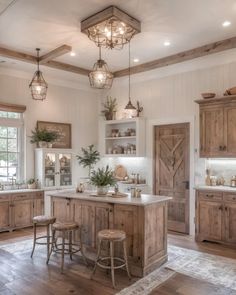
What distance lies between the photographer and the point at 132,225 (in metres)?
3.71

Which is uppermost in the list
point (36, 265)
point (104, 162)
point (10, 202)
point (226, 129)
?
point (226, 129)

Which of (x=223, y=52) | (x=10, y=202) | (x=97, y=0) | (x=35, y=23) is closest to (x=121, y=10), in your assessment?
(x=97, y=0)

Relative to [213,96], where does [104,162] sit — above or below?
below

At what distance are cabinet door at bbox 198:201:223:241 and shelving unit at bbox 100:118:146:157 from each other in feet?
6.50

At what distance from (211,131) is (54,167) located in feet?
11.8

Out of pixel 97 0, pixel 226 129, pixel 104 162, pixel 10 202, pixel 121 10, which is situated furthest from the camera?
pixel 104 162

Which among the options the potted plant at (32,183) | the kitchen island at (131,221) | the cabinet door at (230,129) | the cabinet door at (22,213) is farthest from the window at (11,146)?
the cabinet door at (230,129)

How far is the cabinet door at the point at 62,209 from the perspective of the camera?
4531 mm

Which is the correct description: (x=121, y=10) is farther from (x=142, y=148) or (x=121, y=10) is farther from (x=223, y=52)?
(x=142, y=148)

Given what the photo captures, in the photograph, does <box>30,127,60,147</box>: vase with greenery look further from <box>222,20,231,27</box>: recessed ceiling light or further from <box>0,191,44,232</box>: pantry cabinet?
<box>222,20,231,27</box>: recessed ceiling light

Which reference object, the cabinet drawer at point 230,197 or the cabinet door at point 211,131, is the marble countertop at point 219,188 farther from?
the cabinet door at point 211,131

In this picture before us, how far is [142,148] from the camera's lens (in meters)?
6.49

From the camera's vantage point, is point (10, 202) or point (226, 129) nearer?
point (226, 129)

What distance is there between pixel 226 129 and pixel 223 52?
1.47 m
